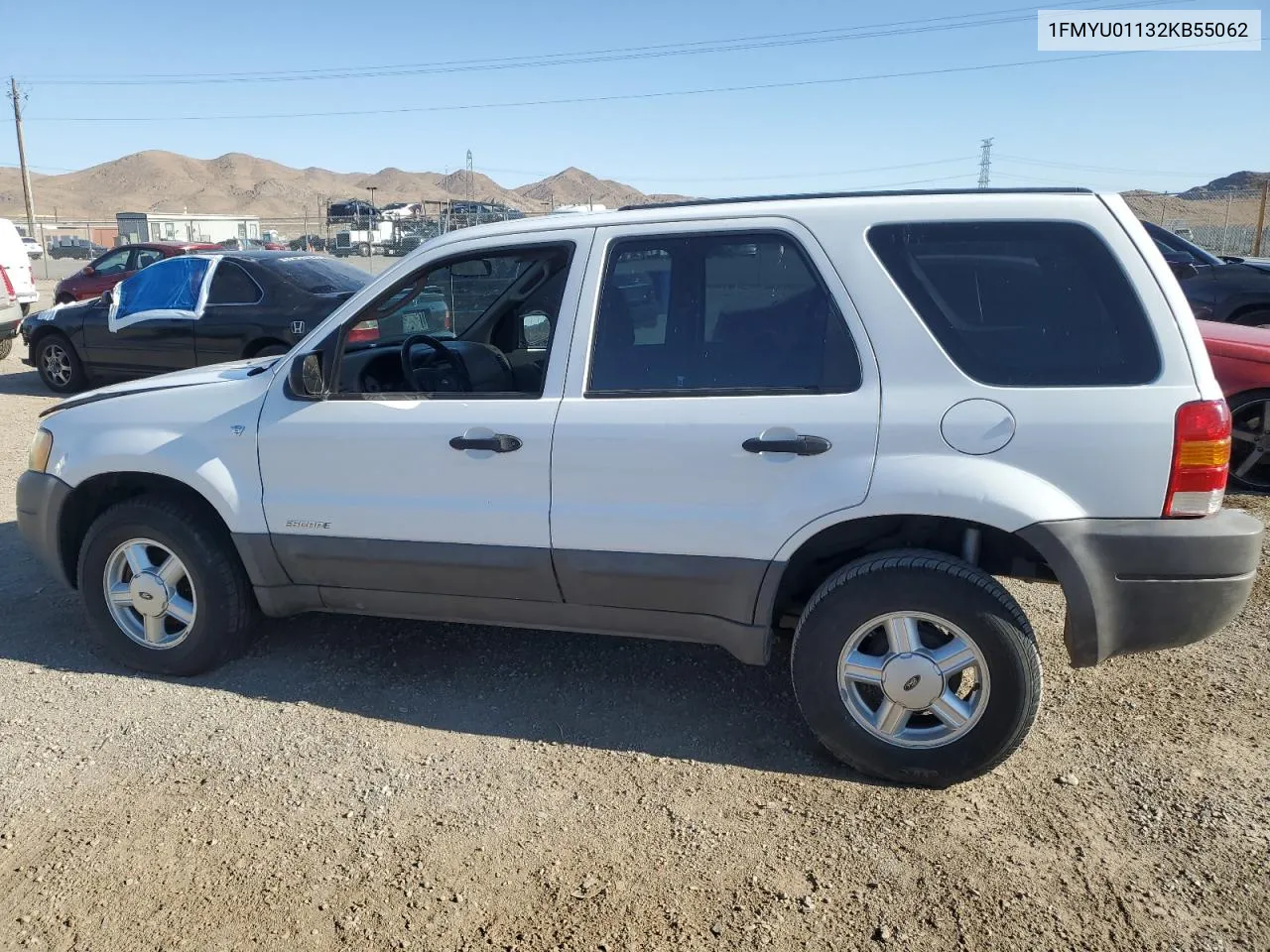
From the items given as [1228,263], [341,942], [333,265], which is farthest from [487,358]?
[1228,263]

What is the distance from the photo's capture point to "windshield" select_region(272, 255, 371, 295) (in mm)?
9865

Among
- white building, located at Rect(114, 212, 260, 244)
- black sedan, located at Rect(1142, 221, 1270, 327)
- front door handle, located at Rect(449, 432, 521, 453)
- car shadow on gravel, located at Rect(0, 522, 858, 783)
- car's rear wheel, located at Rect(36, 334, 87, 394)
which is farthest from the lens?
white building, located at Rect(114, 212, 260, 244)

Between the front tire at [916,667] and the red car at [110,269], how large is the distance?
→ 50.9ft

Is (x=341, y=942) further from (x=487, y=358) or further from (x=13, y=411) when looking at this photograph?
(x=13, y=411)

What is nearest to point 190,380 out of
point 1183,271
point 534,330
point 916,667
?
point 534,330

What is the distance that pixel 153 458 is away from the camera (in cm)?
408

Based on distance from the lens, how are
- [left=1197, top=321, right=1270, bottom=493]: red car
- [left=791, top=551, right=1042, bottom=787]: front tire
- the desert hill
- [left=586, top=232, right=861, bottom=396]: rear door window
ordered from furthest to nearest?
the desert hill, [left=1197, top=321, right=1270, bottom=493]: red car, [left=586, top=232, right=861, bottom=396]: rear door window, [left=791, top=551, right=1042, bottom=787]: front tire

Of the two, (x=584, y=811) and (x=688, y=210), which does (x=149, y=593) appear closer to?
(x=584, y=811)

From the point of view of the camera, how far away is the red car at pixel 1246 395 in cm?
641

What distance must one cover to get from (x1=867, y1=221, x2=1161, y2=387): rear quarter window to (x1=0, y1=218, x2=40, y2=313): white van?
45.2 feet

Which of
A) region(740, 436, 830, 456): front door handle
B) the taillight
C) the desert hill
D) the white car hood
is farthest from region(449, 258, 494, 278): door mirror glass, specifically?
the desert hill

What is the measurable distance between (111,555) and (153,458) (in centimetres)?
48

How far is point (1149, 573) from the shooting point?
10.2ft

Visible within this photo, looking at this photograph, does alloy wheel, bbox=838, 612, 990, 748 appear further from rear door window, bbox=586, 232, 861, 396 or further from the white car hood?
the white car hood
